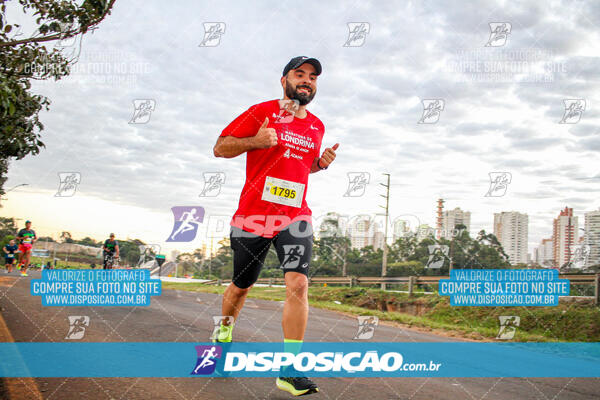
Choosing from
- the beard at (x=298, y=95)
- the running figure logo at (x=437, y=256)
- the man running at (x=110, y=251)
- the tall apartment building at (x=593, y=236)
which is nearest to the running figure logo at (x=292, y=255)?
the beard at (x=298, y=95)

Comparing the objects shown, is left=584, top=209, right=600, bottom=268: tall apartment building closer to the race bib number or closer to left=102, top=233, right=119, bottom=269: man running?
the race bib number

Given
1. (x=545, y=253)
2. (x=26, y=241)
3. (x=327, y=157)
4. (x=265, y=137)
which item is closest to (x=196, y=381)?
(x=265, y=137)

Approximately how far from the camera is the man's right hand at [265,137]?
133 inches

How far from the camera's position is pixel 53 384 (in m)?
2.98

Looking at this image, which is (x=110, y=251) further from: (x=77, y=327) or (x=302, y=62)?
(x=302, y=62)

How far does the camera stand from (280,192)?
140 inches

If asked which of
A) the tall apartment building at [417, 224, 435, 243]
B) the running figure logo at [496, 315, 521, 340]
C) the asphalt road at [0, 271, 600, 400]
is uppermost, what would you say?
the tall apartment building at [417, 224, 435, 243]

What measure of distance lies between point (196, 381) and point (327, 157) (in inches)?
81.9

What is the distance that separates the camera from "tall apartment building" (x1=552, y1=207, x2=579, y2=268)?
40.4 feet

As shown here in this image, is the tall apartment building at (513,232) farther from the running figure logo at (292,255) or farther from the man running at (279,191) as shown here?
the running figure logo at (292,255)

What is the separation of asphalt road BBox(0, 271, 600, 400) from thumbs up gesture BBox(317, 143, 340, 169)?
71.1 inches

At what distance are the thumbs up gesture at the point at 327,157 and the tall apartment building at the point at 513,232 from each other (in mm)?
14351

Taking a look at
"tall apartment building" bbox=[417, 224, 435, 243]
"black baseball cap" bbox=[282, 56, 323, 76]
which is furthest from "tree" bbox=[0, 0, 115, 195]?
"tall apartment building" bbox=[417, 224, 435, 243]

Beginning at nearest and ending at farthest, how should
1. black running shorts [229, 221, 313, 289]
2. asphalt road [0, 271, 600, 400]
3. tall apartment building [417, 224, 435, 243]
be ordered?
asphalt road [0, 271, 600, 400] → black running shorts [229, 221, 313, 289] → tall apartment building [417, 224, 435, 243]
